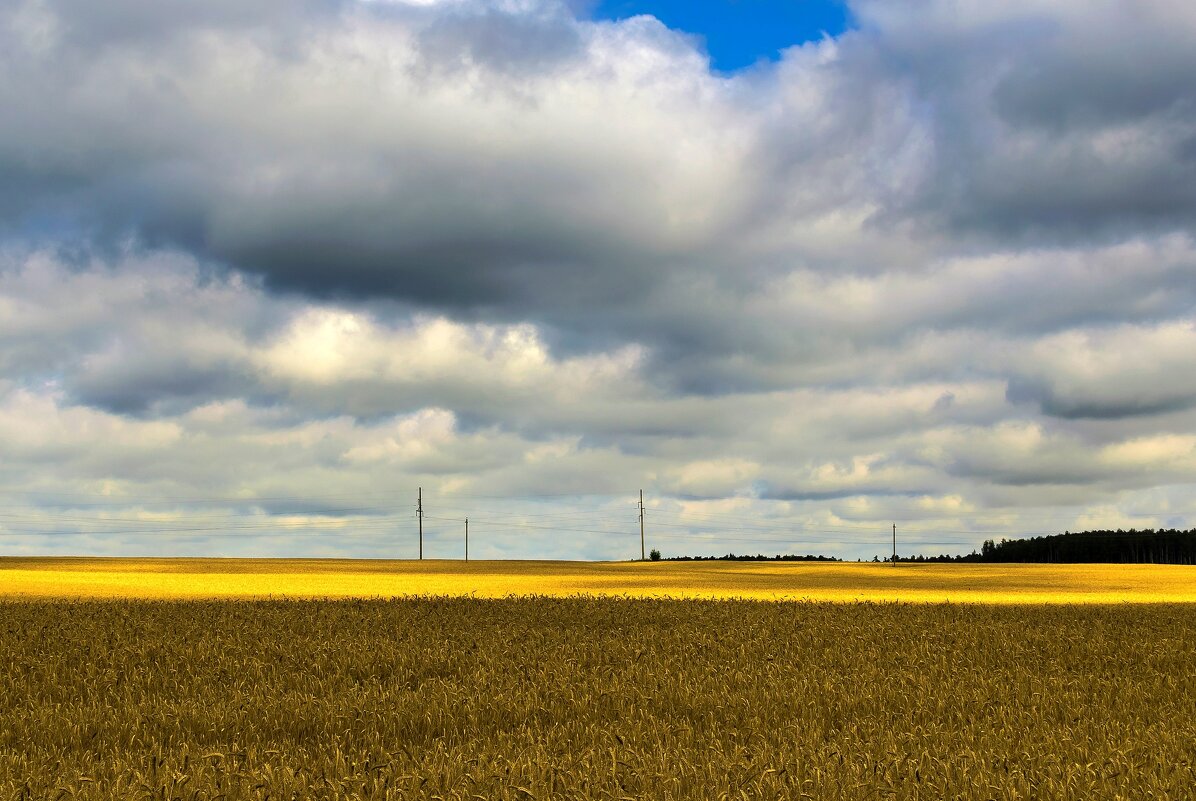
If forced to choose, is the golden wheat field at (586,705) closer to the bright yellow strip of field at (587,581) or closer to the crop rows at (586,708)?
the crop rows at (586,708)

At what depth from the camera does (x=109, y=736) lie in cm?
961

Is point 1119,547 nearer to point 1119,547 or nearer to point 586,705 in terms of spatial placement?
point 1119,547

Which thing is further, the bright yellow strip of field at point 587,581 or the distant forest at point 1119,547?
the distant forest at point 1119,547

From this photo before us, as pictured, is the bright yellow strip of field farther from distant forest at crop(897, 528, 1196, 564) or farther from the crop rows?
distant forest at crop(897, 528, 1196, 564)

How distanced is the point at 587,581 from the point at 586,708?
40757mm

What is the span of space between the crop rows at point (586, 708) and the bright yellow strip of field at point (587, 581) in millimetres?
13771

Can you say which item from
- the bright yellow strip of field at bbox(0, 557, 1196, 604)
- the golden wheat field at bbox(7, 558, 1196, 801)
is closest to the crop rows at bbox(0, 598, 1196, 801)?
the golden wheat field at bbox(7, 558, 1196, 801)

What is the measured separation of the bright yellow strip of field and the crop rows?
542 inches

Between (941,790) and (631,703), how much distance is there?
4665 mm

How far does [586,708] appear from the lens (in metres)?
11.1

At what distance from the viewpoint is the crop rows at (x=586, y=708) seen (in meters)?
7.21

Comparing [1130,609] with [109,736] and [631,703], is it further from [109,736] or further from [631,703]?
[109,736]

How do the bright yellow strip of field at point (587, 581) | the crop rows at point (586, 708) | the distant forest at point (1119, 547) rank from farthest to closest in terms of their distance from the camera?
the distant forest at point (1119, 547), the bright yellow strip of field at point (587, 581), the crop rows at point (586, 708)

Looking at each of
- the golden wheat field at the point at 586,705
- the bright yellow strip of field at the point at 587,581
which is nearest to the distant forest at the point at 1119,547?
the bright yellow strip of field at the point at 587,581
